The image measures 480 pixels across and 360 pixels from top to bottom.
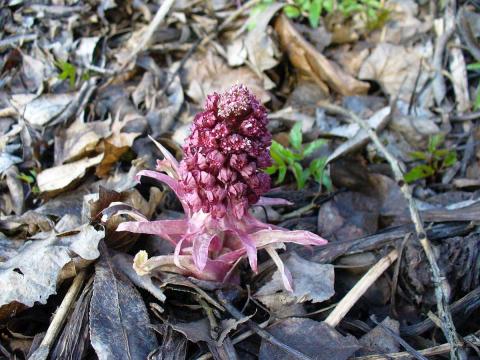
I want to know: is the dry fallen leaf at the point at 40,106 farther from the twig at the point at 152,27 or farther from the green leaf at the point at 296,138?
the green leaf at the point at 296,138

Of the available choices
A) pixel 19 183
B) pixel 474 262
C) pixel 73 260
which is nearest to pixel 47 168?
pixel 19 183

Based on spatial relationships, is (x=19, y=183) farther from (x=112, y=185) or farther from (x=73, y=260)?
(x=73, y=260)

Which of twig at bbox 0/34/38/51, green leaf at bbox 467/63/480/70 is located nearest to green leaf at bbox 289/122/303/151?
green leaf at bbox 467/63/480/70

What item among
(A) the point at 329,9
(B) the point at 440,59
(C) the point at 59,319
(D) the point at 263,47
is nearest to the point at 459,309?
(C) the point at 59,319

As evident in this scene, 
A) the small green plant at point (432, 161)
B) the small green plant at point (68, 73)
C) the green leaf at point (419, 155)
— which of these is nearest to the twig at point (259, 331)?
the small green plant at point (432, 161)

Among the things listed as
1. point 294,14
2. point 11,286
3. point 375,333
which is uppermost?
point 294,14

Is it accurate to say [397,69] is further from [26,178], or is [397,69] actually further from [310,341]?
[26,178]
